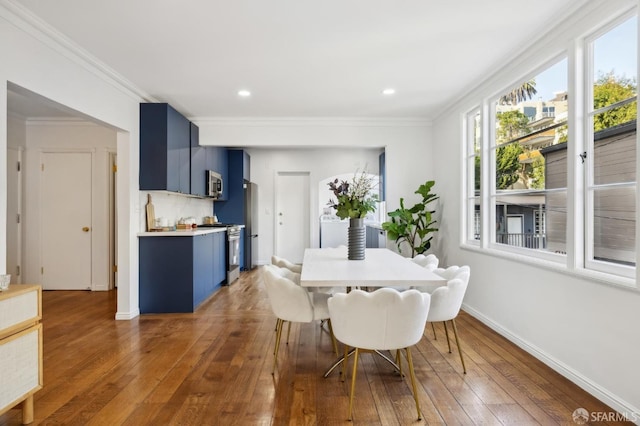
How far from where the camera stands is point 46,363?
8.64 feet

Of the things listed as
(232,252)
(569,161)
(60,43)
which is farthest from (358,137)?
(60,43)

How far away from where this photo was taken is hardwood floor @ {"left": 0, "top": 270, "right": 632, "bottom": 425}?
1940 millimetres

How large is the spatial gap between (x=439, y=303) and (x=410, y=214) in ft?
7.62

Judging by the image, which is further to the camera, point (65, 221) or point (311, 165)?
point (311, 165)

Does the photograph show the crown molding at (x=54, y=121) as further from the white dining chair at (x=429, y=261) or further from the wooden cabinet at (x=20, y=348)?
the white dining chair at (x=429, y=261)

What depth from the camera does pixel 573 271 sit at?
2.29m

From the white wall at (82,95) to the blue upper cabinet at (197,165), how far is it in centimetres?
89

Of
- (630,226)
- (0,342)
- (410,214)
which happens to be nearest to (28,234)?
(0,342)

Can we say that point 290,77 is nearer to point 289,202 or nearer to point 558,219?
point 558,219

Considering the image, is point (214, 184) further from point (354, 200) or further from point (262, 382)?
point (262, 382)

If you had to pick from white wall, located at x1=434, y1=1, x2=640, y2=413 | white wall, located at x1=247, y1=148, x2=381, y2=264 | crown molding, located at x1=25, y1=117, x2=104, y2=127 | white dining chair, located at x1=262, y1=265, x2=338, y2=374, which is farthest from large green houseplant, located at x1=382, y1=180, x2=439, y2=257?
crown molding, located at x1=25, y1=117, x2=104, y2=127

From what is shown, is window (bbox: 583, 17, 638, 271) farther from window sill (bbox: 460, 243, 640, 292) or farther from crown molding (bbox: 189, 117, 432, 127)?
crown molding (bbox: 189, 117, 432, 127)

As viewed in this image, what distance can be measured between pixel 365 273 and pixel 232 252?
363 centimetres

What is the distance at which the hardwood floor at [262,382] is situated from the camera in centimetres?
194
